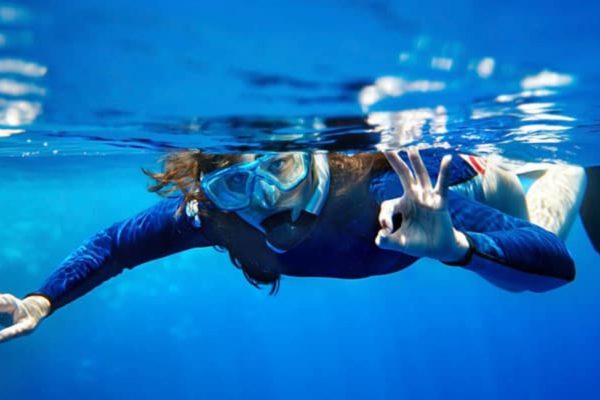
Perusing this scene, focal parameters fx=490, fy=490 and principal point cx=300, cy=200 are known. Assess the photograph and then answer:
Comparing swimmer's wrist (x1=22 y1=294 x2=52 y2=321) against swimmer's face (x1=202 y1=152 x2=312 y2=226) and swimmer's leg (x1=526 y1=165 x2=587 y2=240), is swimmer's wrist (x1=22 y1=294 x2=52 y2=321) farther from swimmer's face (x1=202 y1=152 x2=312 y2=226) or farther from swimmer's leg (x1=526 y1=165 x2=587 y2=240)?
swimmer's leg (x1=526 y1=165 x2=587 y2=240)

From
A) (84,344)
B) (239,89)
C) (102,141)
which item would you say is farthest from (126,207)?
(239,89)

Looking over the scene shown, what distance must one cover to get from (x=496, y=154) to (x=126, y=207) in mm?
30479

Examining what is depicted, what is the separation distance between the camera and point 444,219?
344 centimetres

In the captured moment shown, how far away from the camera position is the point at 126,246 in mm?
5742

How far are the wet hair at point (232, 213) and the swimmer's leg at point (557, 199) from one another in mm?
2908

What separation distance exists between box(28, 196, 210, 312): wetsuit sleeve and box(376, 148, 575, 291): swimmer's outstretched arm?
3.03m

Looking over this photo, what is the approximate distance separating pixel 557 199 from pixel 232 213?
4998 mm

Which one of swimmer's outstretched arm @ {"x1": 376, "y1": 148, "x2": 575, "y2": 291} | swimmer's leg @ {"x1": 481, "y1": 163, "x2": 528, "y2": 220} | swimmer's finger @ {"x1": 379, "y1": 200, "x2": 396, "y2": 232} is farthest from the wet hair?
swimmer's leg @ {"x1": 481, "y1": 163, "x2": 528, "y2": 220}

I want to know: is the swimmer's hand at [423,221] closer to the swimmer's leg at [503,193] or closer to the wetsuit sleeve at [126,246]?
the wetsuit sleeve at [126,246]

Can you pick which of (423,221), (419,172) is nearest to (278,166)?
(419,172)

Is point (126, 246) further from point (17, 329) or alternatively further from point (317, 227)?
point (317, 227)

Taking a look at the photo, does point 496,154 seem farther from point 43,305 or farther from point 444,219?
point 43,305

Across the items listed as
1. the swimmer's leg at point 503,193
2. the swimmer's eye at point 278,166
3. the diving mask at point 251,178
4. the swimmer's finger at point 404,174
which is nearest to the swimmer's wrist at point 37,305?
the diving mask at point 251,178

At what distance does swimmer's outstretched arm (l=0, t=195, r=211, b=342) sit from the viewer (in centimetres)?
532
